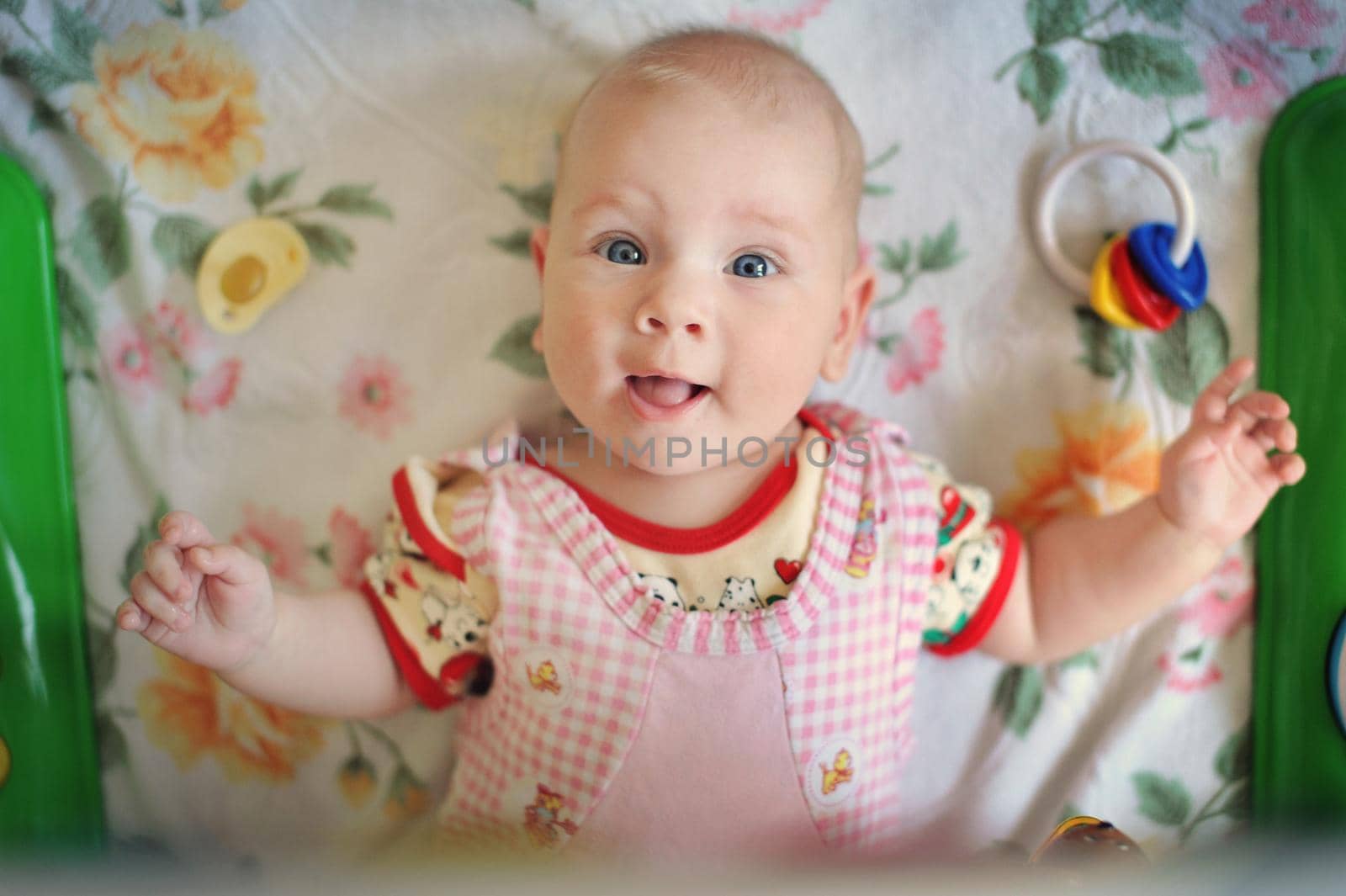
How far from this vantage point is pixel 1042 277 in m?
1.03

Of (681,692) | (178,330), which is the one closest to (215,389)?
(178,330)

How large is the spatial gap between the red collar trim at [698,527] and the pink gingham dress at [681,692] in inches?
0.6

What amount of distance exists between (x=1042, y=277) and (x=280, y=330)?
2.41ft

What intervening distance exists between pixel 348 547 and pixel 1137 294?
77cm

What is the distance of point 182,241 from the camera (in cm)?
103

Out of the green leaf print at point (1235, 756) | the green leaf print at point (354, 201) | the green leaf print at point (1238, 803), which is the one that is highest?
the green leaf print at point (354, 201)

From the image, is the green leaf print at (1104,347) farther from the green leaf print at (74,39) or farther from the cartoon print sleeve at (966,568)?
the green leaf print at (74,39)

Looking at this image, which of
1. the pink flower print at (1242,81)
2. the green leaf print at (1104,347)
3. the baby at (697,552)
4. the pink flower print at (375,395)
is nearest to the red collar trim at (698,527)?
the baby at (697,552)

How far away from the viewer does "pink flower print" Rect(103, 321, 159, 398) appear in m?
1.03

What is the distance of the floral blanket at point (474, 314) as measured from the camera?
39.7 inches

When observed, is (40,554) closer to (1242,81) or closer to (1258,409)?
(1258,409)

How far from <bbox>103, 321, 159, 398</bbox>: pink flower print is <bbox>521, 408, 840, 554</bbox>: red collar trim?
0.44 metres

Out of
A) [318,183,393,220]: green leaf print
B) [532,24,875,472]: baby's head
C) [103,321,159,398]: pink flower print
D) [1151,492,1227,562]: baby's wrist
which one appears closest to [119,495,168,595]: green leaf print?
[103,321,159,398]: pink flower print

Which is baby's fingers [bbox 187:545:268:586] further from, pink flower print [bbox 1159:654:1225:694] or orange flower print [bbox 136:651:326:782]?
pink flower print [bbox 1159:654:1225:694]
